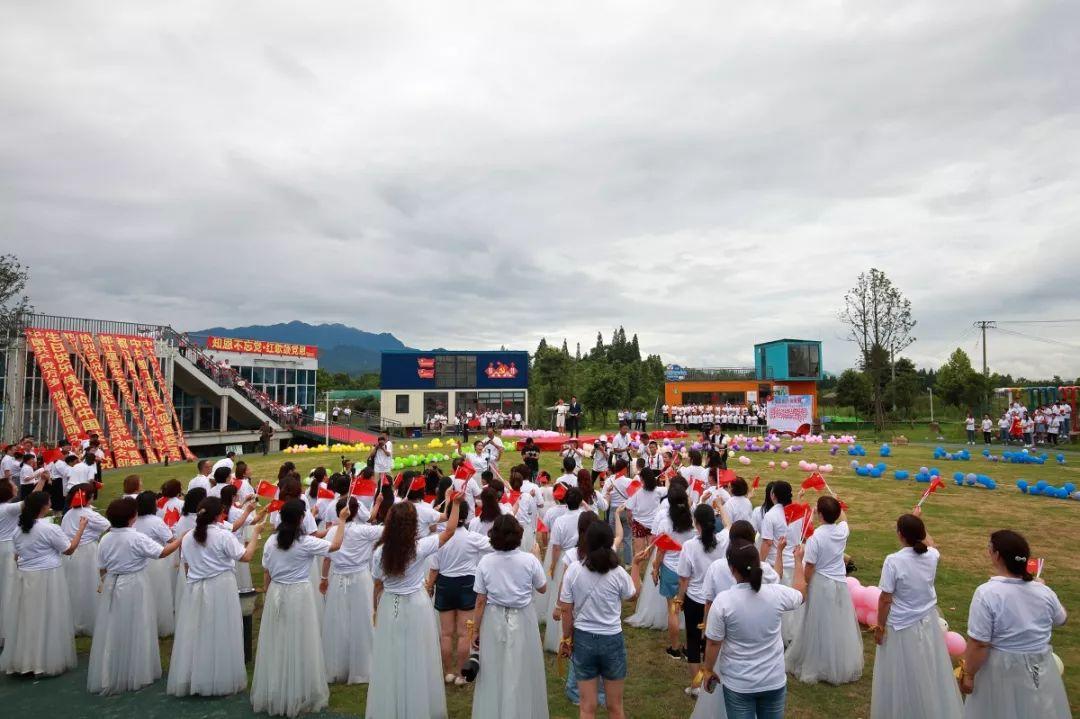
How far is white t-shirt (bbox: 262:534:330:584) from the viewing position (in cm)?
583

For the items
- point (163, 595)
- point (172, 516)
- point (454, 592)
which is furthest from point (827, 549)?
point (163, 595)

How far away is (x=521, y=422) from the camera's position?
143 ft

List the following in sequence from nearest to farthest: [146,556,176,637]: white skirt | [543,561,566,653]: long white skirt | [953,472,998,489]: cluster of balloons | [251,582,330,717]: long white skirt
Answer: [251,582,330,717]: long white skirt
[543,561,566,653]: long white skirt
[146,556,176,637]: white skirt
[953,472,998,489]: cluster of balloons

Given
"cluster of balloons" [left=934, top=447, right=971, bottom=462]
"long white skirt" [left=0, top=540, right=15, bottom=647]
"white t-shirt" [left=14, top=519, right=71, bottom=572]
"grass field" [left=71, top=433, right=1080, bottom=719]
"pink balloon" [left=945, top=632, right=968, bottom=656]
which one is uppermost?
"white t-shirt" [left=14, top=519, right=71, bottom=572]

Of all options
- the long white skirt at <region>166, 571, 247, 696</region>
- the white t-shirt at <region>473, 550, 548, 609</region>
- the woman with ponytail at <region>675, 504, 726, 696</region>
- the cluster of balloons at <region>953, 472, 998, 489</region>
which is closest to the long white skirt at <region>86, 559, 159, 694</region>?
the long white skirt at <region>166, 571, 247, 696</region>

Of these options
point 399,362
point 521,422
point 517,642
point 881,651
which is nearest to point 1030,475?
point 881,651

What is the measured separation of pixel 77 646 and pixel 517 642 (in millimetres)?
6682

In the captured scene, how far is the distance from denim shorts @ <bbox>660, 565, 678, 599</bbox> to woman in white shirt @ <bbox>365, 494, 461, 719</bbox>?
2.72 meters

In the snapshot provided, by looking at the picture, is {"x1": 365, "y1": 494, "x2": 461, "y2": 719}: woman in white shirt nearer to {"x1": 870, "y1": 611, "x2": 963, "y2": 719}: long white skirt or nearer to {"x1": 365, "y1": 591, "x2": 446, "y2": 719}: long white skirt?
{"x1": 365, "y1": 591, "x2": 446, "y2": 719}: long white skirt

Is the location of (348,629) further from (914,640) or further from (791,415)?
(791,415)

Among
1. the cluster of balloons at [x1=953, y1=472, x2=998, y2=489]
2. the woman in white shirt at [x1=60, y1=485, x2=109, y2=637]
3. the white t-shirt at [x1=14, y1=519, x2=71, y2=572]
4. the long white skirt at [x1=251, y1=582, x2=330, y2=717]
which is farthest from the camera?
the cluster of balloons at [x1=953, y1=472, x2=998, y2=489]

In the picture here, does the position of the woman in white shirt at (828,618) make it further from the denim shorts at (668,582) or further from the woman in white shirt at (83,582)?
the woman in white shirt at (83,582)

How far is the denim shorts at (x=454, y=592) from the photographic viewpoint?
6.30 meters

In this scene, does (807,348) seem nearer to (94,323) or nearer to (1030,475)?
(1030,475)
